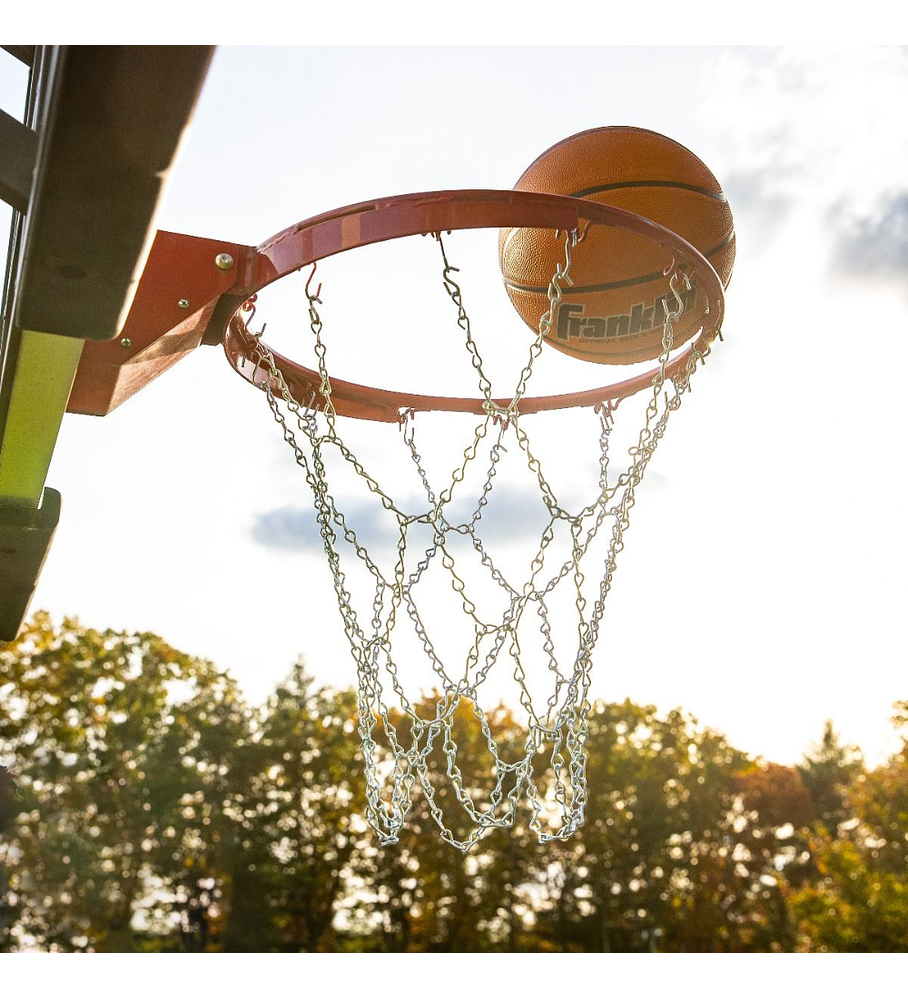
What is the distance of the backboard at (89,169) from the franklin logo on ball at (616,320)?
1.47 meters

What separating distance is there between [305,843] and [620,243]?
17.2 metres

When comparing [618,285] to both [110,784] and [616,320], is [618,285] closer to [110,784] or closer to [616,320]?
[616,320]

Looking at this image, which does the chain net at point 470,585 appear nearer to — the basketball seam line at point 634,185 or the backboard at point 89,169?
the basketball seam line at point 634,185

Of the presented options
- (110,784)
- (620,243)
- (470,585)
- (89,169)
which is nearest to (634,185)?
(620,243)

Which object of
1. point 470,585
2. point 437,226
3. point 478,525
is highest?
point 437,226

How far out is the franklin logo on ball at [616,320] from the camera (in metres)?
2.74

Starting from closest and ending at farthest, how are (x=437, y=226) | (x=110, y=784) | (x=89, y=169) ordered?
(x=89, y=169) → (x=437, y=226) → (x=110, y=784)

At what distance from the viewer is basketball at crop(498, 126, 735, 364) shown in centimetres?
270

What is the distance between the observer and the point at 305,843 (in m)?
18.1

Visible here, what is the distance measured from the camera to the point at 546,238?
279cm
